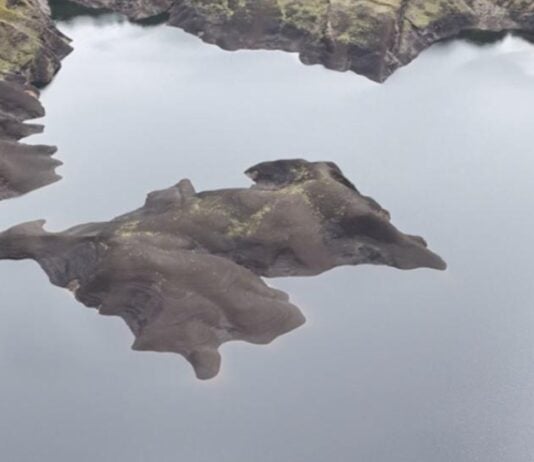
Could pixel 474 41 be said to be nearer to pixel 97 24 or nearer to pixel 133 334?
pixel 97 24

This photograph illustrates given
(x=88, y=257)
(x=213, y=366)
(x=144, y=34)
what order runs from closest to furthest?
(x=213, y=366)
(x=88, y=257)
(x=144, y=34)

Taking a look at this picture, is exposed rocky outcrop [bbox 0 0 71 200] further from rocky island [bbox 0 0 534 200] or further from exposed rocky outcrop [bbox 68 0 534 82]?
exposed rocky outcrop [bbox 68 0 534 82]

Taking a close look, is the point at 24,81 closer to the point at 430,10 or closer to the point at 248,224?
the point at 248,224

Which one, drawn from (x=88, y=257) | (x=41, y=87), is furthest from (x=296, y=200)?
(x=41, y=87)

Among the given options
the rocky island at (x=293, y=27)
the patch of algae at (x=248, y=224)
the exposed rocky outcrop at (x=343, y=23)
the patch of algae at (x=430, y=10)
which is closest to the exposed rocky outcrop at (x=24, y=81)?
the rocky island at (x=293, y=27)

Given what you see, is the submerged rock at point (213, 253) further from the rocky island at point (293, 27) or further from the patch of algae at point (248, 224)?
→ the rocky island at point (293, 27)
